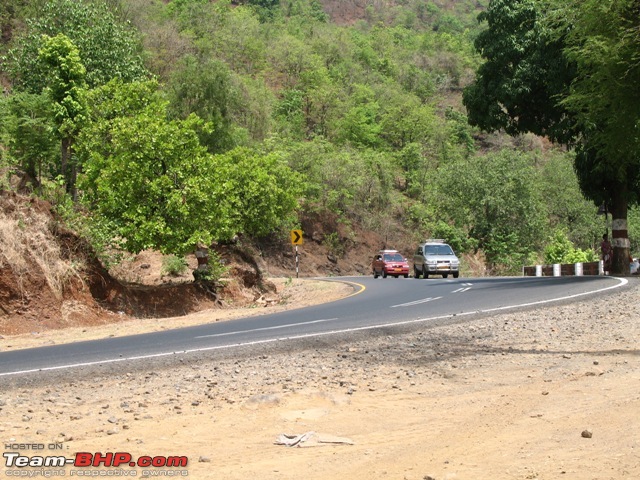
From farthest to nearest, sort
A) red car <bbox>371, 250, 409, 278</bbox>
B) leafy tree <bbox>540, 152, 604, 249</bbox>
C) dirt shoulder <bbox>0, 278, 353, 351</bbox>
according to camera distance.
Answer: leafy tree <bbox>540, 152, 604, 249</bbox>
red car <bbox>371, 250, 409, 278</bbox>
dirt shoulder <bbox>0, 278, 353, 351</bbox>

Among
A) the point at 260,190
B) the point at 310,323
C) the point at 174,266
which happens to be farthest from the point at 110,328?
the point at 260,190

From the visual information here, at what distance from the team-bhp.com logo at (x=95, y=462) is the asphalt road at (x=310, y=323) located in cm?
429

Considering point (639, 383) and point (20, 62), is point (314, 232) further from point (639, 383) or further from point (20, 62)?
point (639, 383)

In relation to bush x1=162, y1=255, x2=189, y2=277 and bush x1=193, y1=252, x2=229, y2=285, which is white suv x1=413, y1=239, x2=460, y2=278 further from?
bush x1=193, y1=252, x2=229, y2=285

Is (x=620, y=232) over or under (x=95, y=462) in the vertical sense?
over

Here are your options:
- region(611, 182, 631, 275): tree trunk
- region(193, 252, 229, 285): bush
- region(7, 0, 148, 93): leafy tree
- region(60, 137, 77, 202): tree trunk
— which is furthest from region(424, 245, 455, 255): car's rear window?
region(7, 0, 148, 93): leafy tree

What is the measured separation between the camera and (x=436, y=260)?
42125 mm

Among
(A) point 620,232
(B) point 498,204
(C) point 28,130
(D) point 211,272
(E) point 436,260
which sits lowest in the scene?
(E) point 436,260

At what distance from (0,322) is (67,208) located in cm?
650

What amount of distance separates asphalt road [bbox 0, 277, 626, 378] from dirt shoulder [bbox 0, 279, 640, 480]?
1.25 meters

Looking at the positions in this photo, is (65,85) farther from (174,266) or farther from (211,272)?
(211,272)

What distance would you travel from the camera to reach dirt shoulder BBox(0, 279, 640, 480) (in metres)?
6.41

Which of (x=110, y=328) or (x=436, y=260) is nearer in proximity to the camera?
(x=110, y=328)

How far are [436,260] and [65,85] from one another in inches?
831
